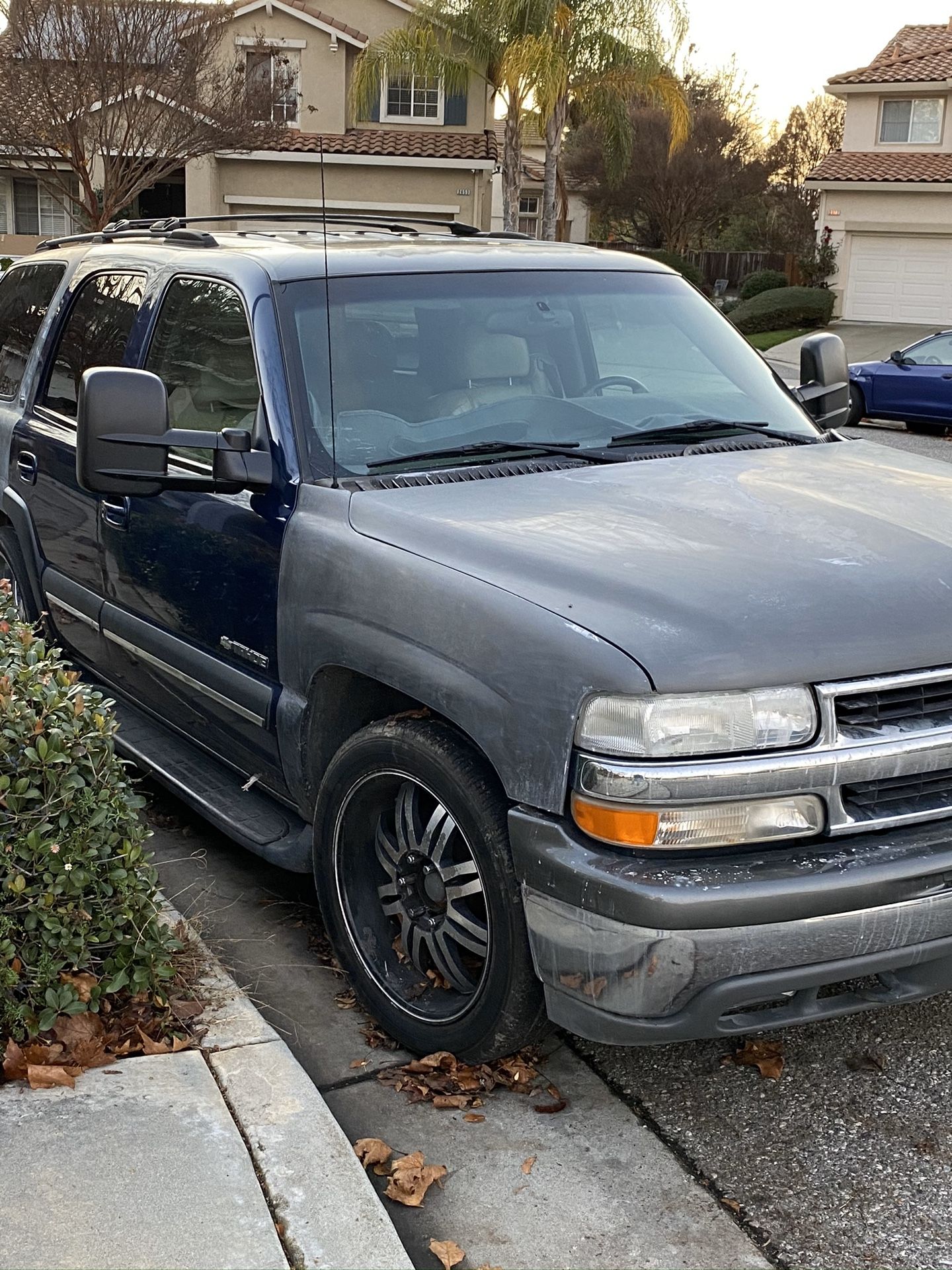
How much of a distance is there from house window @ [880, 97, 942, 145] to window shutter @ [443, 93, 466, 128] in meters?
12.7

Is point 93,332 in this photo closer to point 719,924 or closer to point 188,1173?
point 188,1173

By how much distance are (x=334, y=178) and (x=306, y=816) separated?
34.4 meters

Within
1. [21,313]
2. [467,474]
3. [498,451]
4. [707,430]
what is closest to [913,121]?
[21,313]

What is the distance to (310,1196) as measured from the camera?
9.57 ft

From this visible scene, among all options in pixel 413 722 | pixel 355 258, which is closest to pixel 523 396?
pixel 355 258

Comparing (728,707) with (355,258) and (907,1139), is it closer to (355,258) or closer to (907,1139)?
(907,1139)

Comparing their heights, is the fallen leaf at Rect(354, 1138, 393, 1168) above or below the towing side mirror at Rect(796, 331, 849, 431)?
below

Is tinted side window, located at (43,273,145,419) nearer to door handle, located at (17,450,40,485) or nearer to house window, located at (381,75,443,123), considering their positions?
door handle, located at (17,450,40,485)

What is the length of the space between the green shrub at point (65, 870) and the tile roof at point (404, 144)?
3337 centimetres


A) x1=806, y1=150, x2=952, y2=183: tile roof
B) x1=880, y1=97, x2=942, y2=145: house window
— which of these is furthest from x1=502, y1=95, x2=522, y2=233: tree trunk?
x1=880, y1=97, x2=942, y2=145: house window

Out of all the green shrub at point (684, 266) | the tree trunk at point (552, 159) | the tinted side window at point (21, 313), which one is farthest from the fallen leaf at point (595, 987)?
the green shrub at point (684, 266)

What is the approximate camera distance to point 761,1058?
364 centimetres

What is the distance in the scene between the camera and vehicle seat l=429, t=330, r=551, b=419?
13.7 feet

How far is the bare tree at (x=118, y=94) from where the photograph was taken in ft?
86.1
